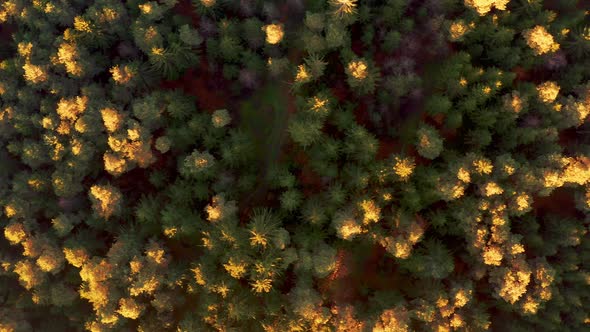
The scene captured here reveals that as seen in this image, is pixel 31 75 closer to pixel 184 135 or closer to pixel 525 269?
pixel 184 135

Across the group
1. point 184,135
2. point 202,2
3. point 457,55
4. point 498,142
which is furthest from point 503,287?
point 202,2

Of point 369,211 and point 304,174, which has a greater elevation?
point 369,211

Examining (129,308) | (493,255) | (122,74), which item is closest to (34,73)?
(122,74)

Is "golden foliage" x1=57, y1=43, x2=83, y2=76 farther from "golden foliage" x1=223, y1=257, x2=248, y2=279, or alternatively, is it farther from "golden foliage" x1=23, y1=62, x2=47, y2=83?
"golden foliage" x1=223, y1=257, x2=248, y2=279

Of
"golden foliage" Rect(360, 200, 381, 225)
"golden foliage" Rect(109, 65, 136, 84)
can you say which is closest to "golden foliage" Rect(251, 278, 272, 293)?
"golden foliage" Rect(360, 200, 381, 225)

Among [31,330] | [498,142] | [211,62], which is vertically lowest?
[31,330]

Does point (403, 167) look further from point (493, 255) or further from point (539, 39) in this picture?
point (539, 39)

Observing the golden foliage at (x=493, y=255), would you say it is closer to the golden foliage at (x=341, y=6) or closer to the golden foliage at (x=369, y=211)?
the golden foliage at (x=369, y=211)

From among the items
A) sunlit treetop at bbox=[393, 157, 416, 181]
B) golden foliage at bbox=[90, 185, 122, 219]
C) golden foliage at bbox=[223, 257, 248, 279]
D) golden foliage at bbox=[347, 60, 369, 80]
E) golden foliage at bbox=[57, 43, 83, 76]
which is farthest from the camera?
golden foliage at bbox=[57, 43, 83, 76]

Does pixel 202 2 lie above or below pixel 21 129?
above

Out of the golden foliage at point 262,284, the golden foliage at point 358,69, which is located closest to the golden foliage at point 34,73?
the golden foliage at point 262,284

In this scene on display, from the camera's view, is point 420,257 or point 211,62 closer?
point 420,257
